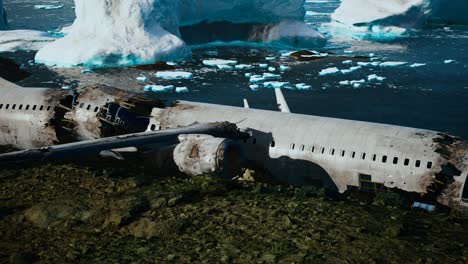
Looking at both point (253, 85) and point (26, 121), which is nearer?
point (26, 121)

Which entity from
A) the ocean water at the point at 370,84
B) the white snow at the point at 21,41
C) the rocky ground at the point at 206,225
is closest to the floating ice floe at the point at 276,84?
the ocean water at the point at 370,84

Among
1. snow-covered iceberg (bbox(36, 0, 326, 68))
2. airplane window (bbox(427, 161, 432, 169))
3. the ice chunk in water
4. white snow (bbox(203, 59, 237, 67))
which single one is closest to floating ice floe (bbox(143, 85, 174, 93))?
snow-covered iceberg (bbox(36, 0, 326, 68))

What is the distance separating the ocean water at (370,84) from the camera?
68.2m

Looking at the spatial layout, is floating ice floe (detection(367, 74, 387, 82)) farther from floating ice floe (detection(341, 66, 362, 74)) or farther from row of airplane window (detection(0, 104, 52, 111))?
row of airplane window (detection(0, 104, 52, 111))

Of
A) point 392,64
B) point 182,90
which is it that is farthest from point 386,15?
point 182,90

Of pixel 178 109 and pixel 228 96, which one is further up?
pixel 178 109

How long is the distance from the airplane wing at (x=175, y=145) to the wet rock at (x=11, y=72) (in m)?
55.0

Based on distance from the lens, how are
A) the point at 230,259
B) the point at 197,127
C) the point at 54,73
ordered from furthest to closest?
1. the point at 54,73
2. the point at 197,127
3. the point at 230,259

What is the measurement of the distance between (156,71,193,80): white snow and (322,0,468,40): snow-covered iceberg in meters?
44.0

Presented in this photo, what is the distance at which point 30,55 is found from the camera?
334 ft

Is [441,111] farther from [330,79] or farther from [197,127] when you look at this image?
[197,127]

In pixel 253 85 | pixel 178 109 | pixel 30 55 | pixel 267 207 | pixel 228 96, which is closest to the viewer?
pixel 267 207

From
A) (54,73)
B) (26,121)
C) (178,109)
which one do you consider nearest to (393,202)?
(178,109)

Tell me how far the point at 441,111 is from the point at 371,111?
847 cm
